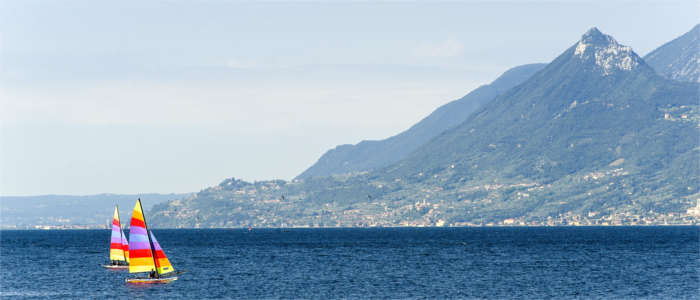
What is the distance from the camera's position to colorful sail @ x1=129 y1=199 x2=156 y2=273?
Answer: 13862cm

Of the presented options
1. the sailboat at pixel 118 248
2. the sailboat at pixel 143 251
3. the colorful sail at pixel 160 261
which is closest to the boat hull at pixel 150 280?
the sailboat at pixel 143 251

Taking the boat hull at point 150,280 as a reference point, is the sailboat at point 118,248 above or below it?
above

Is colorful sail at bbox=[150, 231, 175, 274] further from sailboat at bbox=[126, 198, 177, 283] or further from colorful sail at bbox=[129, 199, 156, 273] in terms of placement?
colorful sail at bbox=[129, 199, 156, 273]

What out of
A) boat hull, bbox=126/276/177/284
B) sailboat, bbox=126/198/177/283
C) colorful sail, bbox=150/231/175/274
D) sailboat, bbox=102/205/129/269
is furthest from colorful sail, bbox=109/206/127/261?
colorful sail, bbox=150/231/175/274

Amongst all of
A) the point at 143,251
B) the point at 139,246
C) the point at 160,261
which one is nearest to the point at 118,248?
the point at 160,261

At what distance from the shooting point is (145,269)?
14400cm

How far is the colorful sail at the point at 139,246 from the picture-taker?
455ft

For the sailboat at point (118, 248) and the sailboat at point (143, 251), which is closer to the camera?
the sailboat at point (143, 251)

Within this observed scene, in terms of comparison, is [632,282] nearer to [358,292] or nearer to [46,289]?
[358,292]

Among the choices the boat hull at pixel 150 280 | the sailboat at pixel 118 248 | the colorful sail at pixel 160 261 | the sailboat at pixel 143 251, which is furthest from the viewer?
the sailboat at pixel 118 248

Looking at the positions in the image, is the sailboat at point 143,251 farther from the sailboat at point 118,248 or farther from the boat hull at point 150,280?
the sailboat at point 118,248

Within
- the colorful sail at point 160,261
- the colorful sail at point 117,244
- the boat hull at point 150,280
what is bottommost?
the boat hull at point 150,280

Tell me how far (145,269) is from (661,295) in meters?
71.5

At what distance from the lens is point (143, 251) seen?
465 ft
